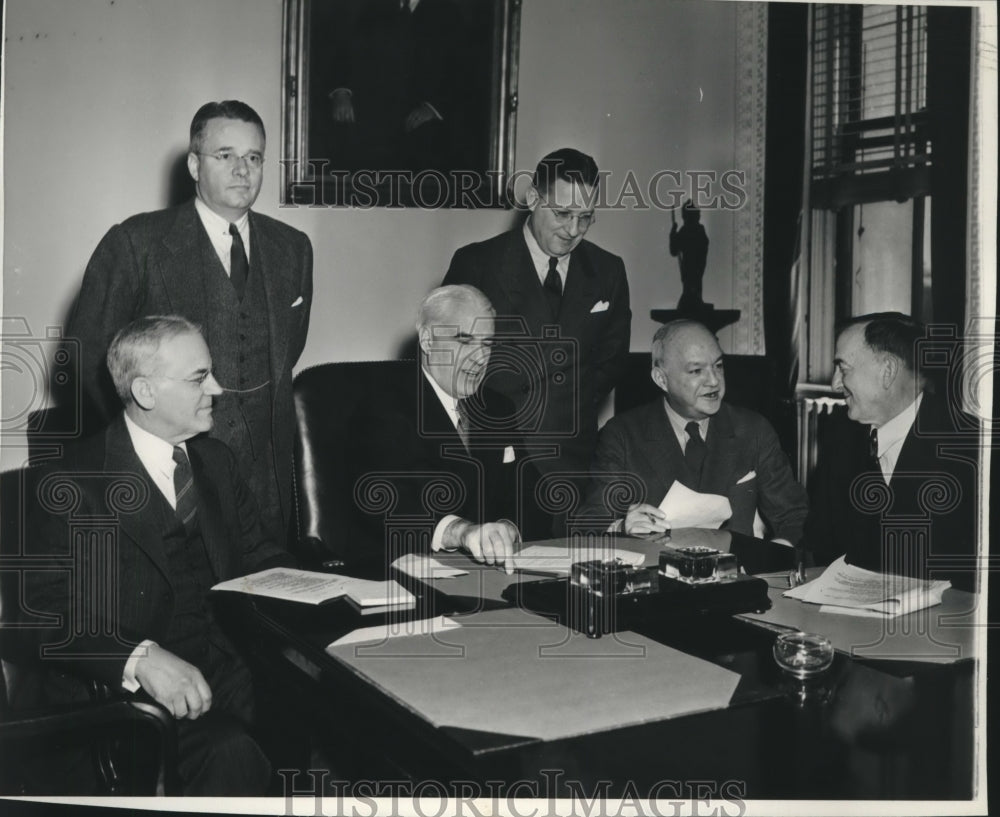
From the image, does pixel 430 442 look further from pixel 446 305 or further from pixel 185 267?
pixel 185 267

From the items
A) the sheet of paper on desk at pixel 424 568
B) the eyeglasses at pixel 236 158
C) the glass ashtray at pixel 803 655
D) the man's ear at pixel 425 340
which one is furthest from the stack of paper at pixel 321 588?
the eyeglasses at pixel 236 158

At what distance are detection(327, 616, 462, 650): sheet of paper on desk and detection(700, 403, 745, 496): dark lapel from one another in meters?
1.50

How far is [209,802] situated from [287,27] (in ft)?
7.01

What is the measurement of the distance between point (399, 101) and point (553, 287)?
0.78m

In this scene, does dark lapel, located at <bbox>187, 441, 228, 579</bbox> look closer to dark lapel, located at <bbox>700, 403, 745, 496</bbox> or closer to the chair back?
the chair back

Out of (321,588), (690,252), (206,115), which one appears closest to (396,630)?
(321,588)

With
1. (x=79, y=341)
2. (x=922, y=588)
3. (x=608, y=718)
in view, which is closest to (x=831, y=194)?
(x=922, y=588)

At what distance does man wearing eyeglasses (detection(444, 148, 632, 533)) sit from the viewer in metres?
3.18

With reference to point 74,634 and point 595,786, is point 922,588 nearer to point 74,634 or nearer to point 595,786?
point 595,786

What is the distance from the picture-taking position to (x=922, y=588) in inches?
67.9

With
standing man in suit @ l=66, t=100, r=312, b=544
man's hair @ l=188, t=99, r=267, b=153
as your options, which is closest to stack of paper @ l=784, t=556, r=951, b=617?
standing man in suit @ l=66, t=100, r=312, b=544

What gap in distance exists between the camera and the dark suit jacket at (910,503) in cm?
220

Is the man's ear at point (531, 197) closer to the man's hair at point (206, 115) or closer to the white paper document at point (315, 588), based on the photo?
the man's hair at point (206, 115)

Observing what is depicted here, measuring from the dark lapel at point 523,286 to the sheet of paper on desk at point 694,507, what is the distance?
0.72 meters
